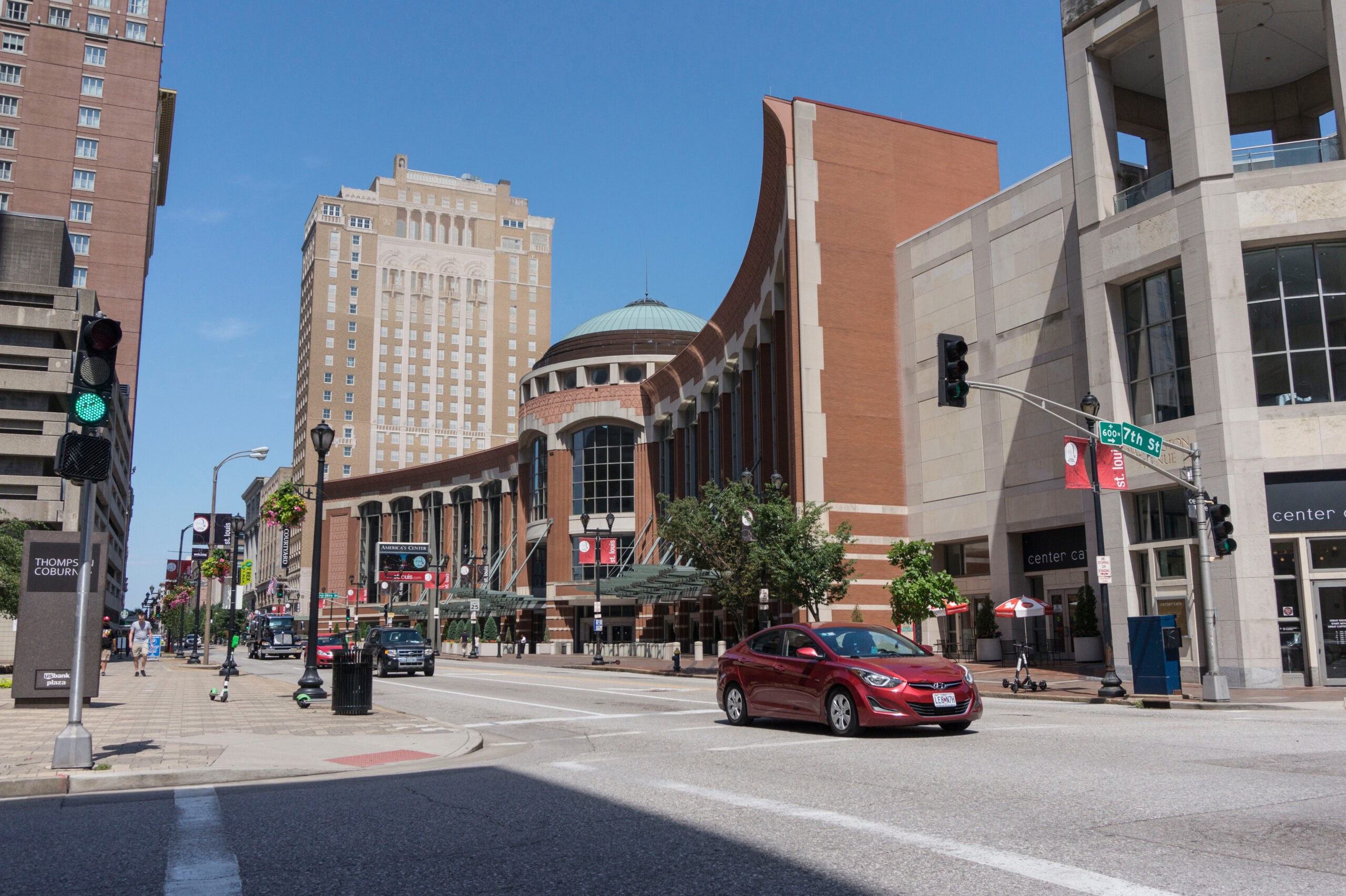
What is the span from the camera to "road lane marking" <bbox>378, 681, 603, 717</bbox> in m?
20.1

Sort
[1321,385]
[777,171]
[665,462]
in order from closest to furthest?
[1321,385] → [777,171] → [665,462]

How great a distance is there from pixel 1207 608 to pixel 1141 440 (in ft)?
12.1

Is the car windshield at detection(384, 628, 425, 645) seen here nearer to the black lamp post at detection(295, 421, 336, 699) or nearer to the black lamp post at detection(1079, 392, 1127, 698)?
the black lamp post at detection(295, 421, 336, 699)

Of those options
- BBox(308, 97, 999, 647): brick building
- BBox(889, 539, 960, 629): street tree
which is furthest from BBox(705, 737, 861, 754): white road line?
BBox(308, 97, 999, 647): brick building

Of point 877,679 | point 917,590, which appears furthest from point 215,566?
point 877,679

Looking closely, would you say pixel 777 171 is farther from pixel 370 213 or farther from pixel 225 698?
pixel 370 213

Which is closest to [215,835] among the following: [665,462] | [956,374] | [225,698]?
[956,374]

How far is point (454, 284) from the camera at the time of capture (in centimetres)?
14825

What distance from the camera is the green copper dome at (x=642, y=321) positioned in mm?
83625

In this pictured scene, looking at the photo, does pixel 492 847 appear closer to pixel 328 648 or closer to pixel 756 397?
pixel 328 648

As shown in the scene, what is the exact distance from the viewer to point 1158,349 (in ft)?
93.9

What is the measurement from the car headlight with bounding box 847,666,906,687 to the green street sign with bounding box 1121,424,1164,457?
11.2m

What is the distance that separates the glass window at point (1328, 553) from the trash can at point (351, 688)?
2202cm

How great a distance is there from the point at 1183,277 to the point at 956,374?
41.3ft
